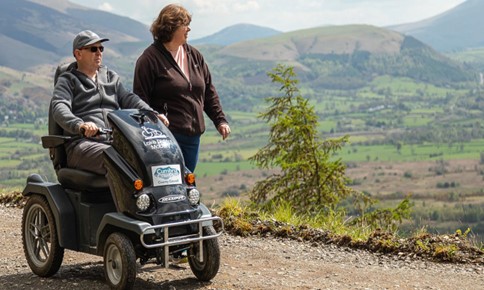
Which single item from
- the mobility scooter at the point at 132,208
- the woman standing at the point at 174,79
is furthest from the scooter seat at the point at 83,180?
the woman standing at the point at 174,79

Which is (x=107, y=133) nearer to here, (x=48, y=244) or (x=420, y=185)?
(x=48, y=244)

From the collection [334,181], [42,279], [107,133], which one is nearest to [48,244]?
[42,279]

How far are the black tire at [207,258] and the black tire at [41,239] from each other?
1199 millimetres

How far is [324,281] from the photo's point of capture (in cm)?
635

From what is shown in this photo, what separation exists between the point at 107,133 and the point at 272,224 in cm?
316

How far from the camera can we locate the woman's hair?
22.0ft

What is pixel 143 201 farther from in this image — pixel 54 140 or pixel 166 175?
pixel 54 140

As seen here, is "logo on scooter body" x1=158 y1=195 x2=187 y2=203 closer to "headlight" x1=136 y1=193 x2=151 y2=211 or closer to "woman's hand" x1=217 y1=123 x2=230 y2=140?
"headlight" x1=136 y1=193 x2=151 y2=211

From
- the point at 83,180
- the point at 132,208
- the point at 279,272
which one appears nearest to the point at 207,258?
the point at 132,208

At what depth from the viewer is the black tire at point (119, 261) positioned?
219 inches

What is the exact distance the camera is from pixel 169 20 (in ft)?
22.0

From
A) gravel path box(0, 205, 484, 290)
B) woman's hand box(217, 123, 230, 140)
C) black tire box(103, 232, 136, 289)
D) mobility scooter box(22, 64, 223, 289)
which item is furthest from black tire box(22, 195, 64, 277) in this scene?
woman's hand box(217, 123, 230, 140)

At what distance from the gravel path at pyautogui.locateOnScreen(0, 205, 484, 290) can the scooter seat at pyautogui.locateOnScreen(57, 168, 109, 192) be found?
0.79 metres

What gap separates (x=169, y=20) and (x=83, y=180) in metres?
1.64
